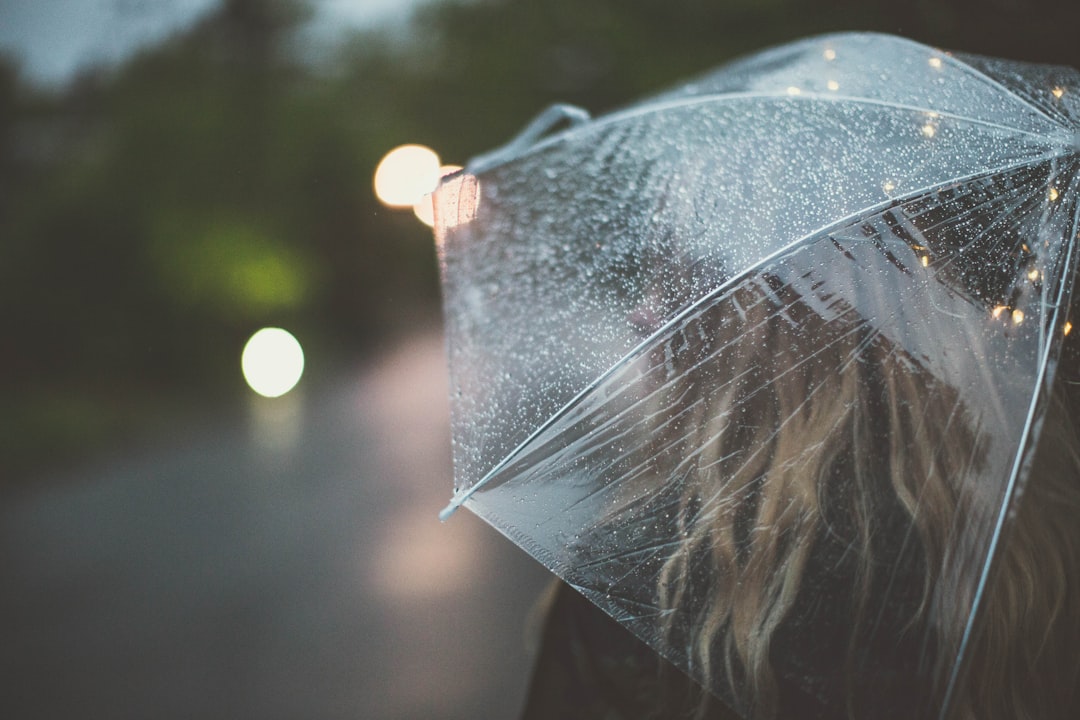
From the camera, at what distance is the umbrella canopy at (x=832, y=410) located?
1190 mm

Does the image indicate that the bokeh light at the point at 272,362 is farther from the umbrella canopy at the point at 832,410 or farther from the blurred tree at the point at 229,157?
the umbrella canopy at the point at 832,410

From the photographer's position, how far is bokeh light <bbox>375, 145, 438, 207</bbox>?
17.5 feet

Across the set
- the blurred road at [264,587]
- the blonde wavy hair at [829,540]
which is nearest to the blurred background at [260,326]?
the blurred road at [264,587]

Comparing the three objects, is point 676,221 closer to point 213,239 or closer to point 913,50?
point 913,50

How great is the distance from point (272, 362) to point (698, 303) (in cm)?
465

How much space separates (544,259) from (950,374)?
0.82m

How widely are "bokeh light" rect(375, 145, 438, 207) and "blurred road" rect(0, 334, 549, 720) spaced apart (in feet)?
5.43

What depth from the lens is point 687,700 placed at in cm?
150

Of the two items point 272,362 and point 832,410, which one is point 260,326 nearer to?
point 272,362

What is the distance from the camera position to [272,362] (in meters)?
5.47

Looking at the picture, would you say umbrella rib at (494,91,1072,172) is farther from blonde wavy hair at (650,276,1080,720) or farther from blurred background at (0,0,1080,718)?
blurred background at (0,0,1080,718)

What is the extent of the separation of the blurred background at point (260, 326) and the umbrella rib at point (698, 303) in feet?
7.40

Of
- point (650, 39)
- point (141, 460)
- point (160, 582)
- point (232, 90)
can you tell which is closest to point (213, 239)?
point (232, 90)

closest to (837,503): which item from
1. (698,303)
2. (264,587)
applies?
(698,303)
